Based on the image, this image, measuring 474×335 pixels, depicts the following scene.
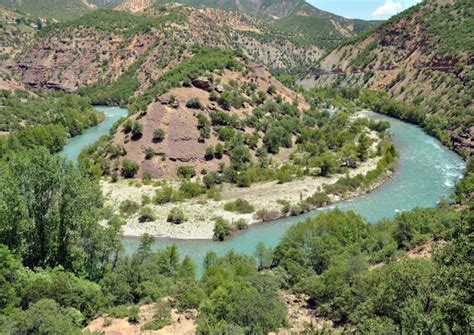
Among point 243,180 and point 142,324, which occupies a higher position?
point 142,324

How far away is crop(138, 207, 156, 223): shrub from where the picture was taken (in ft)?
194

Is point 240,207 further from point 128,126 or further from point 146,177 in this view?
point 128,126

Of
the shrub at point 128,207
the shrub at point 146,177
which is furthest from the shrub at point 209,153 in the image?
the shrub at point 128,207

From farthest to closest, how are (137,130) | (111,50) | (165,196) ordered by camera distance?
(111,50) < (137,130) < (165,196)

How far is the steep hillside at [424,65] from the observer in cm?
10319

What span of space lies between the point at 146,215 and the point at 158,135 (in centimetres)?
2295

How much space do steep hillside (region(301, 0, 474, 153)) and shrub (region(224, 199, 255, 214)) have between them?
155ft

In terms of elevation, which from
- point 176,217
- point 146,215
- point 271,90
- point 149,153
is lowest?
point 146,215

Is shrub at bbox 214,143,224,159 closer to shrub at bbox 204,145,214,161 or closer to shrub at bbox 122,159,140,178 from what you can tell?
shrub at bbox 204,145,214,161

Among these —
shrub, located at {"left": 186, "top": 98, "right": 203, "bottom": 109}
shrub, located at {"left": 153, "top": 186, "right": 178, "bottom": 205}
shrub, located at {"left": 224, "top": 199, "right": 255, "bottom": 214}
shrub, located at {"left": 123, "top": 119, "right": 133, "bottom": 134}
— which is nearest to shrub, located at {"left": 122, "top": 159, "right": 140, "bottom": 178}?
shrub, located at {"left": 123, "top": 119, "right": 133, "bottom": 134}

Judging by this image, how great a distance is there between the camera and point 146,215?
59438 millimetres

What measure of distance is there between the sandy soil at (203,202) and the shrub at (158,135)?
1108 centimetres

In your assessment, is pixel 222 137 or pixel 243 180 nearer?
pixel 243 180

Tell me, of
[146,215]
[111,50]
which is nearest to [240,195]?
[146,215]
